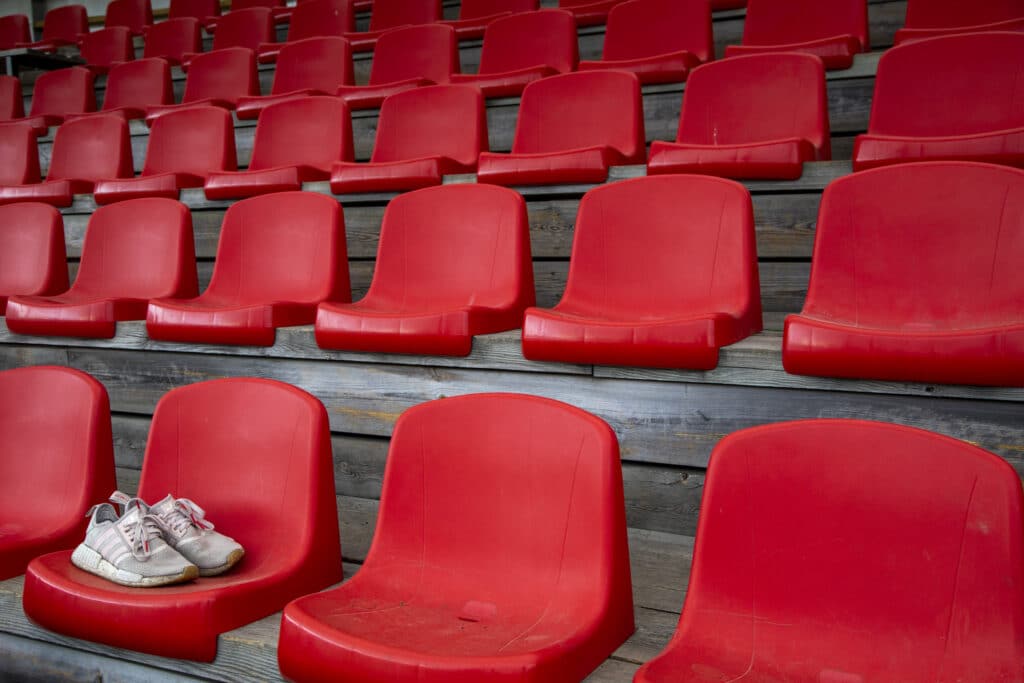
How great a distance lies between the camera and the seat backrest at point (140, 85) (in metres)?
1.75

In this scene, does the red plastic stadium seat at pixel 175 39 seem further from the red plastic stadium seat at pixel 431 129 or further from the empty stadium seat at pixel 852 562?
the empty stadium seat at pixel 852 562

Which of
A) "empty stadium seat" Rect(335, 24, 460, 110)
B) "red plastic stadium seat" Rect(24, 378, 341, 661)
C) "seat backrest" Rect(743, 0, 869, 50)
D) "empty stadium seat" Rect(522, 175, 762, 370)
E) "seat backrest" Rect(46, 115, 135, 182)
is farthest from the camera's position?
"empty stadium seat" Rect(335, 24, 460, 110)

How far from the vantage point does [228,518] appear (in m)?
0.61

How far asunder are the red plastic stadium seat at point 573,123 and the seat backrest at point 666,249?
0.18m

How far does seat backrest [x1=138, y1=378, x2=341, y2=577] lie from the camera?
0.58 meters

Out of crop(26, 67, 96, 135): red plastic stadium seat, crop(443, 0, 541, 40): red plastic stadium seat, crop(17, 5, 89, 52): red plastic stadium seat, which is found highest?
crop(17, 5, 89, 52): red plastic stadium seat

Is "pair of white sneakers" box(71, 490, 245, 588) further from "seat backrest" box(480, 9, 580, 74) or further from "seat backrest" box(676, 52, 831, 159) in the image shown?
"seat backrest" box(480, 9, 580, 74)

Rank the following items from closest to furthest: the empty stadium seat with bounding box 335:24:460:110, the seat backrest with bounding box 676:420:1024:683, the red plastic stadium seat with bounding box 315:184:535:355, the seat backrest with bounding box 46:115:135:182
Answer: the seat backrest with bounding box 676:420:1024:683 < the red plastic stadium seat with bounding box 315:184:535:355 < the seat backrest with bounding box 46:115:135:182 < the empty stadium seat with bounding box 335:24:460:110

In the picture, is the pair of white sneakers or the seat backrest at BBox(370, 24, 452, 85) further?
the seat backrest at BBox(370, 24, 452, 85)

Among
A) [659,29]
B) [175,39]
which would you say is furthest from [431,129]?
[175,39]

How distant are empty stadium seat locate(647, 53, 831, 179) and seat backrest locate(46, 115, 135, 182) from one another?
891 mm

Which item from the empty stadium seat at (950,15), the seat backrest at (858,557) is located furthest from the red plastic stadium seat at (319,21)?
the seat backrest at (858,557)

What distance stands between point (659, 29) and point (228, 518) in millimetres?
1023

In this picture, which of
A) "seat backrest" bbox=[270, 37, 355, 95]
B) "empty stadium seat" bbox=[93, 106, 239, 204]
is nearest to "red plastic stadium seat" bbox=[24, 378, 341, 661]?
"empty stadium seat" bbox=[93, 106, 239, 204]
